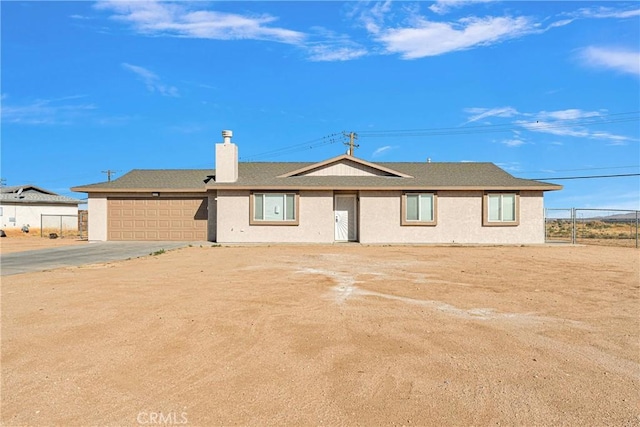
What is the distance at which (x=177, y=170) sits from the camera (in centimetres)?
2494

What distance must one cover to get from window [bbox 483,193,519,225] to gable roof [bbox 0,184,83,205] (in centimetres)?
3935

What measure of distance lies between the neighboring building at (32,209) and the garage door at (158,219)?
19.0 meters

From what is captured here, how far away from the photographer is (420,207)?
19469 millimetres

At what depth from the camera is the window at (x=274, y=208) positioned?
19.5 m

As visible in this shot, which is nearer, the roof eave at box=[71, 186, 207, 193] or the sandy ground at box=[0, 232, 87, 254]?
the sandy ground at box=[0, 232, 87, 254]

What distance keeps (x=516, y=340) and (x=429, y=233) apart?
14.9 m

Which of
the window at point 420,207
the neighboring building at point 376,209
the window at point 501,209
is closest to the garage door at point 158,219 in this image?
the neighboring building at point 376,209

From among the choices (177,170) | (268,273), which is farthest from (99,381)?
(177,170)

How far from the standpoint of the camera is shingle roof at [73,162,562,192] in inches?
758

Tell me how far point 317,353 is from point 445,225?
53.3 feet

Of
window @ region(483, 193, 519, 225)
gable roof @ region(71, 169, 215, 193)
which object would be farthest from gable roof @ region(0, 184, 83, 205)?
window @ region(483, 193, 519, 225)

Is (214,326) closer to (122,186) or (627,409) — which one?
(627,409)

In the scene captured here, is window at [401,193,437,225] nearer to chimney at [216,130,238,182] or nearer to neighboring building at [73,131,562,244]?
neighboring building at [73,131,562,244]
